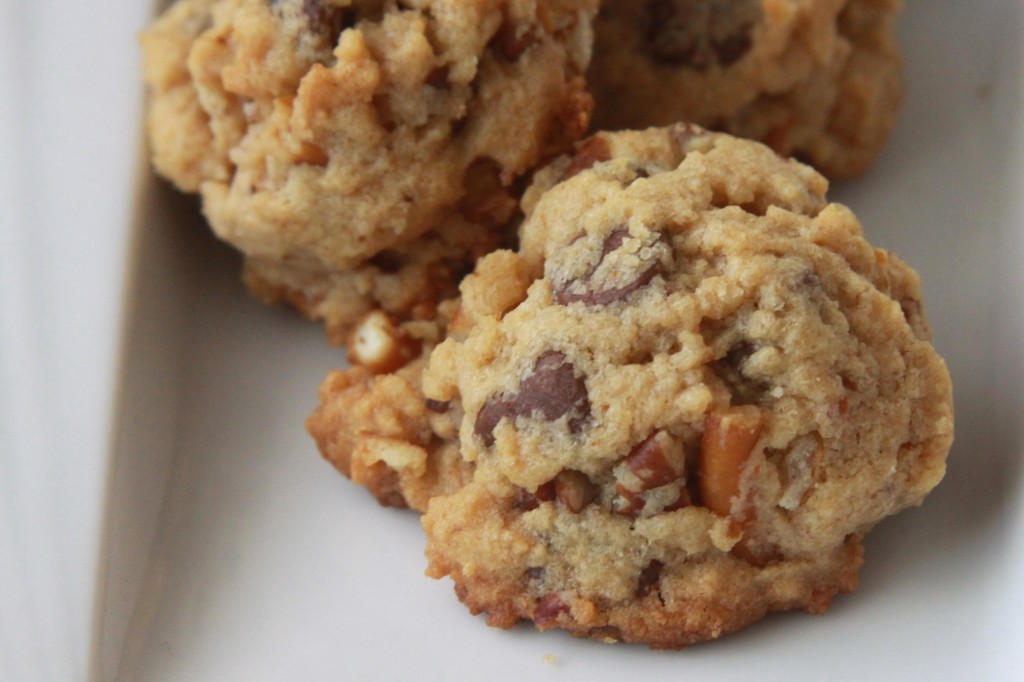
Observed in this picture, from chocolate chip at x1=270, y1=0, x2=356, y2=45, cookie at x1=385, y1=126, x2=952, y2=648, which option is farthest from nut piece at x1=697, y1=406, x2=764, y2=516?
chocolate chip at x1=270, y1=0, x2=356, y2=45

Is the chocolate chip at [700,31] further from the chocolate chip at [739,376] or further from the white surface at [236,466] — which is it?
the chocolate chip at [739,376]

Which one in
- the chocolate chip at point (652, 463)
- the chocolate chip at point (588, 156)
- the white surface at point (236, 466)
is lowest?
the white surface at point (236, 466)

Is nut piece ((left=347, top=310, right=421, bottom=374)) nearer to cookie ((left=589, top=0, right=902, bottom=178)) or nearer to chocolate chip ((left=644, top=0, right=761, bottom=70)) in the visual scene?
cookie ((left=589, top=0, right=902, bottom=178))

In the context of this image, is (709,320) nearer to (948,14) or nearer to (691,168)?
(691,168)

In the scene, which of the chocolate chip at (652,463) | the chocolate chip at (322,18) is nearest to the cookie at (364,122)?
the chocolate chip at (322,18)

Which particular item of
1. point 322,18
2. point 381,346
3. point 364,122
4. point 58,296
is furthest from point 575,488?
point 58,296

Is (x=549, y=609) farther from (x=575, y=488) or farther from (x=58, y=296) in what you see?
(x=58, y=296)
